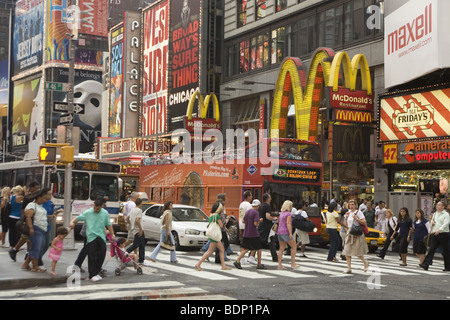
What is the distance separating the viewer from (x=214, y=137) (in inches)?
1859

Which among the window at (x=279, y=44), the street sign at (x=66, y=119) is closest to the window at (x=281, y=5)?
the window at (x=279, y=44)

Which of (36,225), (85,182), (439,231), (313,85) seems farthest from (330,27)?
(36,225)

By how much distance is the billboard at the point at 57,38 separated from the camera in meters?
96.8

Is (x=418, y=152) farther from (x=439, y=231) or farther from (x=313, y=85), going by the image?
(x=439, y=231)

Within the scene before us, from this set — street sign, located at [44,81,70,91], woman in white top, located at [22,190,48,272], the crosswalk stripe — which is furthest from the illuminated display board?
woman in white top, located at [22,190,48,272]

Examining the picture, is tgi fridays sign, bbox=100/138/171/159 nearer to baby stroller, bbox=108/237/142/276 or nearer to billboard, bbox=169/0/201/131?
billboard, bbox=169/0/201/131

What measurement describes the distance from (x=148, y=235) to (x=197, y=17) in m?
30.2

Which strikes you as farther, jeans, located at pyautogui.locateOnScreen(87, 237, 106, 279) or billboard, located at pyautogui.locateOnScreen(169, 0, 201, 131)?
billboard, located at pyautogui.locateOnScreen(169, 0, 201, 131)

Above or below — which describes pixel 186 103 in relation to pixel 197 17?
below

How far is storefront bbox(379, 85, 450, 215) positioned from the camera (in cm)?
2807

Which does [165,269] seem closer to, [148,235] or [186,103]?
[148,235]

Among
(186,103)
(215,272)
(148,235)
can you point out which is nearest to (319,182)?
(148,235)

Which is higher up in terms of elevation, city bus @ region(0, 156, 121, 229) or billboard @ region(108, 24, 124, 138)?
billboard @ region(108, 24, 124, 138)

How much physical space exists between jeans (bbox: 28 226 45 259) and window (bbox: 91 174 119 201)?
10.7 m
